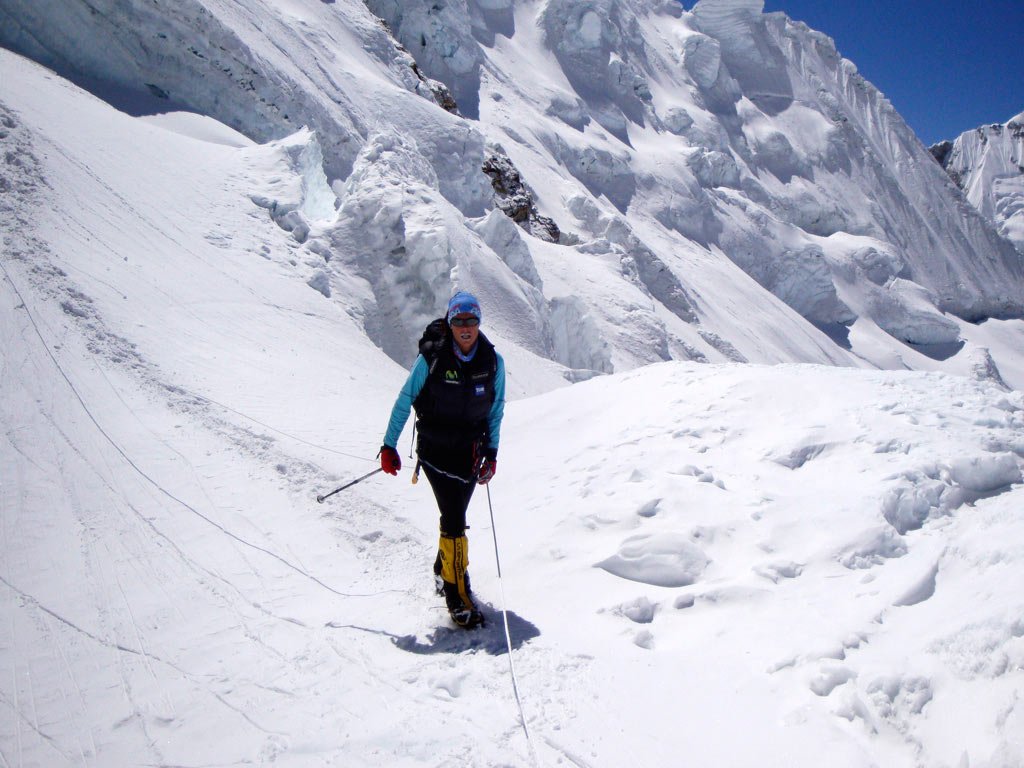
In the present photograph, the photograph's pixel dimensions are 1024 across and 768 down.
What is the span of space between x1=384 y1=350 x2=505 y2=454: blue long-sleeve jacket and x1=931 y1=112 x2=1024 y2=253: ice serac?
87763mm

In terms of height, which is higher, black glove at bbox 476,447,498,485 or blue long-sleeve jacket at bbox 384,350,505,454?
blue long-sleeve jacket at bbox 384,350,505,454

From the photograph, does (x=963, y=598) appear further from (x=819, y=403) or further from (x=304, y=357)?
(x=304, y=357)

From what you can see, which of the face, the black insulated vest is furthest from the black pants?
the face

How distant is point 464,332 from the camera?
406cm

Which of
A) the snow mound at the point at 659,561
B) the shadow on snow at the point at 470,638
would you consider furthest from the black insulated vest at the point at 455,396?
the snow mound at the point at 659,561

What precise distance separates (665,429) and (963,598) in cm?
Answer: 342

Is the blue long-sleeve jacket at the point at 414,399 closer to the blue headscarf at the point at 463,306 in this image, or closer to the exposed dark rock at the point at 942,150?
the blue headscarf at the point at 463,306

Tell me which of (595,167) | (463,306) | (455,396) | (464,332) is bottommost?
(455,396)

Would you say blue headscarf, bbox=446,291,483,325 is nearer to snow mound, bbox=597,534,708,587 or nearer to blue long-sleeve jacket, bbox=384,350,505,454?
blue long-sleeve jacket, bbox=384,350,505,454

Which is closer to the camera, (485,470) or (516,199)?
(485,470)

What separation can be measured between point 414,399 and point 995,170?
95.4 m

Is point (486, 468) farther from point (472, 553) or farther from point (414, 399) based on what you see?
point (472, 553)

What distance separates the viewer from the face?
4023mm

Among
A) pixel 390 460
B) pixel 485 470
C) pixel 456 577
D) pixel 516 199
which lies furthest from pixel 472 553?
pixel 516 199
